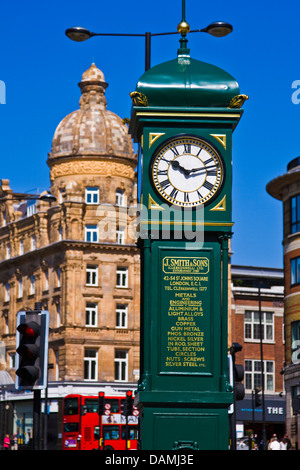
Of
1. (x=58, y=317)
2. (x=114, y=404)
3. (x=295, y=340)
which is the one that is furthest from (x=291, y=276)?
(x=58, y=317)

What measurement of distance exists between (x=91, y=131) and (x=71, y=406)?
86.2 ft

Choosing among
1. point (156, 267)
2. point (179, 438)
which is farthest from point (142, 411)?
point (156, 267)

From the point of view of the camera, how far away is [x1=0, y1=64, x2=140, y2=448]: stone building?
271ft

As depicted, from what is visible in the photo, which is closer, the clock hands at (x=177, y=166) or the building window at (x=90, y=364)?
the clock hands at (x=177, y=166)

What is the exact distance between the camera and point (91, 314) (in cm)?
8362

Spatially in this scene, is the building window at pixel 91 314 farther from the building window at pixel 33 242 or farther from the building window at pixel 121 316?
the building window at pixel 33 242

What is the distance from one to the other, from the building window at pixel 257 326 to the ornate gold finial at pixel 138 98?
73.4 meters

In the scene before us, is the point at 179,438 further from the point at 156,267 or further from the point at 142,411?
the point at 156,267

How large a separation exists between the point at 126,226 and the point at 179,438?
7078cm

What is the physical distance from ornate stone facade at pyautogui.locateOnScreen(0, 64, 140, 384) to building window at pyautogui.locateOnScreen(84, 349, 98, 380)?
0.26ft

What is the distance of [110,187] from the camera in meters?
84.4

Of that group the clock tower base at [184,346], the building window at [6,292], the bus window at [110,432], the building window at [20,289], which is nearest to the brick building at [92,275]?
the building window at [20,289]

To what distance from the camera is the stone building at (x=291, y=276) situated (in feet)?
181
